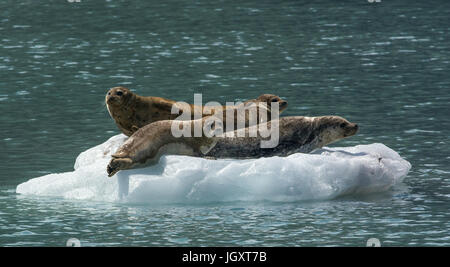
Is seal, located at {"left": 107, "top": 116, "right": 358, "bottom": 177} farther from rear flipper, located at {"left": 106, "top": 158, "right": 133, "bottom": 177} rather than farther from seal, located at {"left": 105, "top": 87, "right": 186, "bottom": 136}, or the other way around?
seal, located at {"left": 105, "top": 87, "right": 186, "bottom": 136}

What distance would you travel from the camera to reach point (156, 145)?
14.6 meters

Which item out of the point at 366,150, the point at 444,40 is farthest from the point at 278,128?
the point at 444,40

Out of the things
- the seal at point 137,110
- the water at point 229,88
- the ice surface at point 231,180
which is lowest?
the water at point 229,88

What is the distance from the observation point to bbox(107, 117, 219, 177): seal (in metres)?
14.4

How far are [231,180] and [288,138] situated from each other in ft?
4.20

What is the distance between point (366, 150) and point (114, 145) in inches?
142

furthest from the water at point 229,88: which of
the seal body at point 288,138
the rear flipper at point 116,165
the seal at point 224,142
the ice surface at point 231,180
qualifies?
the seal body at point 288,138

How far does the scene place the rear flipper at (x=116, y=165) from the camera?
14234 mm

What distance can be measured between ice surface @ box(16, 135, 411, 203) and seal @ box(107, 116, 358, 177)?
21cm

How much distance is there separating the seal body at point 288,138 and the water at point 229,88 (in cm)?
99

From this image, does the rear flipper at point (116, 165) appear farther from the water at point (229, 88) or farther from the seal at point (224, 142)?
the water at point (229, 88)

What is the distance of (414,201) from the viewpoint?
1451 cm

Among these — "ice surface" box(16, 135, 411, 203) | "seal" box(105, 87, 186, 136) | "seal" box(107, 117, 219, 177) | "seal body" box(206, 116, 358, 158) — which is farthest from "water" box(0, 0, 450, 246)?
"seal" box(105, 87, 186, 136)

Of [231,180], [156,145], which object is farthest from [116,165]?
[231,180]
